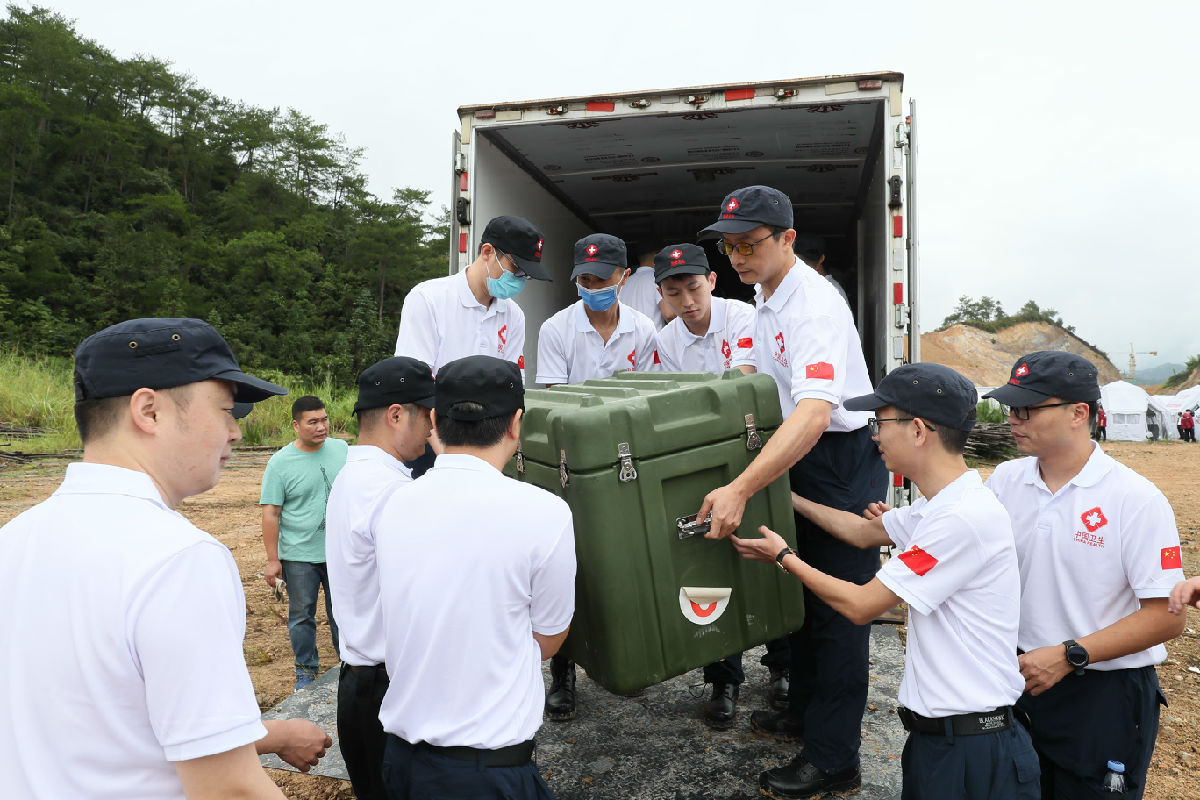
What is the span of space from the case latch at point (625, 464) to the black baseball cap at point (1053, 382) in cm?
101

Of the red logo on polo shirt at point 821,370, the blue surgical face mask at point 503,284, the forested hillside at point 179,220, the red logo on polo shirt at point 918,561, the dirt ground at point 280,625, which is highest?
the forested hillside at point 179,220

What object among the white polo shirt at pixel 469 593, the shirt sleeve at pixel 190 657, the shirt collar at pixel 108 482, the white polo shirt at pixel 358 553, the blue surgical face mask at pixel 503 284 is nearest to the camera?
the shirt sleeve at pixel 190 657

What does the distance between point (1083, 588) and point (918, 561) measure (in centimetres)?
59

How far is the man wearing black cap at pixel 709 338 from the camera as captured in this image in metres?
3.29

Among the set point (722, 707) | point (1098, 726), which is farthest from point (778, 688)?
point (1098, 726)

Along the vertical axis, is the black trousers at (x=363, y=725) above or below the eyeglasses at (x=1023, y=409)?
below

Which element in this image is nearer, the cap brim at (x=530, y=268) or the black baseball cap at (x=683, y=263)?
the cap brim at (x=530, y=268)

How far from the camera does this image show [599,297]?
380 cm

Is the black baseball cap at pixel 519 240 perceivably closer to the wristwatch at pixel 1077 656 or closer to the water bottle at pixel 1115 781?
the wristwatch at pixel 1077 656

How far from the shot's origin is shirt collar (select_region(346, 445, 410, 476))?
224cm

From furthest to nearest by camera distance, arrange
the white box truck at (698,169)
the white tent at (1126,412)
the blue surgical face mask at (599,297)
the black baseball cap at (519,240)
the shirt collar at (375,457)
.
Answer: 1. the white tent at (1126,412)
2. the white box truck at (698,169)
3. the blue surgical face mask at (599,297)
4. the black baseball cap at (519,240)
5. the shirt collar at (375,457)

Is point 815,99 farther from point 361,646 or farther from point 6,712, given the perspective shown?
point 6,712

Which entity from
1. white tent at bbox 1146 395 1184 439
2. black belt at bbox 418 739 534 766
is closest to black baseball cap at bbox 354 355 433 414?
black belt at bbox 418 739 534 766

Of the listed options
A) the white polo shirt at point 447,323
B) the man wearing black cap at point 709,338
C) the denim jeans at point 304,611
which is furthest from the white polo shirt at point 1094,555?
the denim jeans at point 304,611
